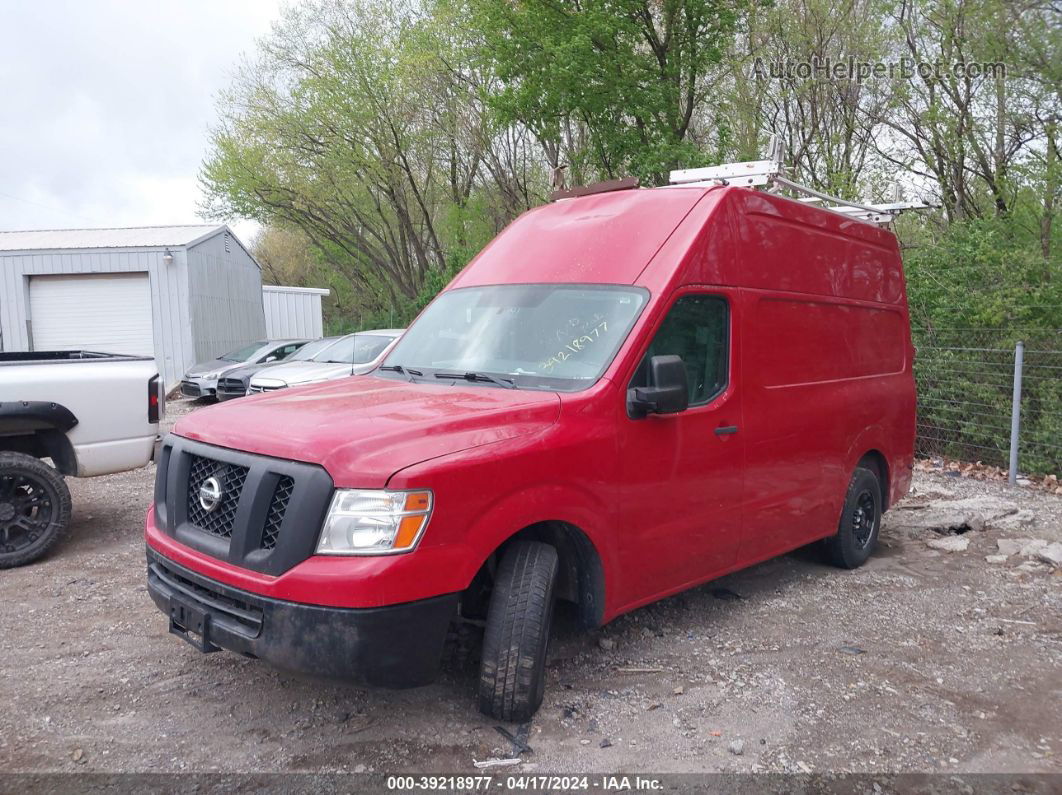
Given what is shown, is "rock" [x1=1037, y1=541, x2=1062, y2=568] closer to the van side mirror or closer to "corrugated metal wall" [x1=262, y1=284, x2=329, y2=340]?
the van side mirror

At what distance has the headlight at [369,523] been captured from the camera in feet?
10.0

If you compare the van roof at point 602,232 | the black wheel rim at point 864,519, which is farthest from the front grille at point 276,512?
the black wheel rim at point 864,519

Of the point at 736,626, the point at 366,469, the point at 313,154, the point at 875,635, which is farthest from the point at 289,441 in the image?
the point at 313,154

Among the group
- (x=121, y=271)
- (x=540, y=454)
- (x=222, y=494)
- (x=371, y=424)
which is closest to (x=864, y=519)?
(x=540, y=454)

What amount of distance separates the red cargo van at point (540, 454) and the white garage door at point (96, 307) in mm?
17081

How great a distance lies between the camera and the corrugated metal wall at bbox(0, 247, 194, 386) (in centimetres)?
1925

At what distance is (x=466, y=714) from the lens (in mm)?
3662

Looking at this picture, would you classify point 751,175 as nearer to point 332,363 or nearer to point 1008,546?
point 1008,546

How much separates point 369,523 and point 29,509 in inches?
169

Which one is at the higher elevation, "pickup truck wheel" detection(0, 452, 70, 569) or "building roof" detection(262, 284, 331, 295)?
"building roof" detection(262, 284, 331, 295)

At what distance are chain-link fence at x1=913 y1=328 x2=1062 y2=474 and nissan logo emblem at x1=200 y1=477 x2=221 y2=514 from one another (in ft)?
28.4

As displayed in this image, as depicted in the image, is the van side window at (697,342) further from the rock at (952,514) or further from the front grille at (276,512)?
the rock at (952,514)

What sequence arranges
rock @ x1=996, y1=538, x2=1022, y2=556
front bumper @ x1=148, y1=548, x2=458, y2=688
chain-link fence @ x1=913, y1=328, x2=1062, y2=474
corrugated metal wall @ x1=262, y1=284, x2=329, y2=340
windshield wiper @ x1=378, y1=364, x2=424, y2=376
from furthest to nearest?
1. corrugated metal wall @ x1=262, y1=284, x2=329, y2=340
2. chain-link fence @ x1=913, y1=328, x2=1062, y2=474
3. rock @ x1=996, y1=538, x2=1022, y2=556
4. windshield wiper @ x1=378, y1=364, x2=424, y2=376
5. front bumper @ x1=148, y1=548, x2=458, y2=688

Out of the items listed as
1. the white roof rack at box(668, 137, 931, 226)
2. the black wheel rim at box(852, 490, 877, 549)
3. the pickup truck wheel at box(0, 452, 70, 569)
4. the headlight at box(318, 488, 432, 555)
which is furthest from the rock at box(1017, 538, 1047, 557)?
the pickup truck wheel at box(0, 452, 70, 569)
